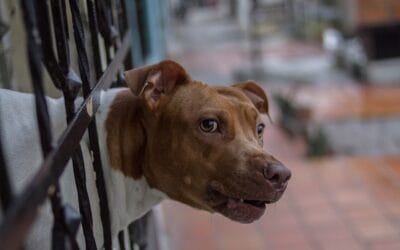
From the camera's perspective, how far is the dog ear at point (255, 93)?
1765 millimetres

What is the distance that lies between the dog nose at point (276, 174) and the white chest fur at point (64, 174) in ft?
0.99

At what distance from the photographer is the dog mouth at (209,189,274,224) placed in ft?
4.73

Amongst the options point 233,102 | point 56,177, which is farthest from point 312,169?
point 56,177

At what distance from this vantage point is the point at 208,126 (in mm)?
1513

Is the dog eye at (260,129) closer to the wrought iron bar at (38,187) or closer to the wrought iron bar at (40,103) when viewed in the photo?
the wrought iron bar at (38,187)

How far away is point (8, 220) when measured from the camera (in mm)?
732

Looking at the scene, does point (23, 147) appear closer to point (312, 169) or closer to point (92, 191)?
point (92, 191)

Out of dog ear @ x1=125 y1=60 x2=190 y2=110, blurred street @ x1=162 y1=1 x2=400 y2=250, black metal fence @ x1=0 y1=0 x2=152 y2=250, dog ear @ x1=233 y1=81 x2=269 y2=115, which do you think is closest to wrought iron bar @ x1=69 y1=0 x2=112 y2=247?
black metal fence @ x1=0 y1=0 x2=152 y2=250

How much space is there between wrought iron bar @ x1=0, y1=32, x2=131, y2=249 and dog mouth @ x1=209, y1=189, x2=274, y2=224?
38 cm

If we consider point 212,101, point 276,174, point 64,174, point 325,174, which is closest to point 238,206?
point 276,174

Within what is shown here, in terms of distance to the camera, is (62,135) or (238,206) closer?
(62,135)

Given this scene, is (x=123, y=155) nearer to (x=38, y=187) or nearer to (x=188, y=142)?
(x=188, y=142)

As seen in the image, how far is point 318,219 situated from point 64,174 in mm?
3173

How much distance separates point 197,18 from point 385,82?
12.5 metres
